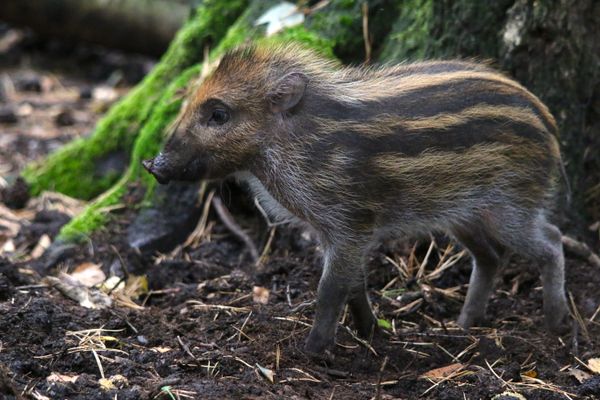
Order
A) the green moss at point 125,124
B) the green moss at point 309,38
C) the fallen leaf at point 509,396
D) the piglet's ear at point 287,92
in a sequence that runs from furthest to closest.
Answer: the green moss at point 125,124 < the green moss at point 309,38 < the piglet's ear at point 287,92 < the fallen leaf at point 509,396

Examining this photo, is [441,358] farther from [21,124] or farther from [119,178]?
[21,124]

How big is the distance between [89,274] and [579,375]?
3.35m

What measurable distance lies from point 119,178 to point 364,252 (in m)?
3.19

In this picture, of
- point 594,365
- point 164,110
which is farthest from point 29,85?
point 594,365

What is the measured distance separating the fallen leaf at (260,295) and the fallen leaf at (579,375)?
186 cm

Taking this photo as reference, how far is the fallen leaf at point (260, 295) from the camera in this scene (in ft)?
18.4

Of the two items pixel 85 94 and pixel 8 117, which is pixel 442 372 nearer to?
pixel 8 117

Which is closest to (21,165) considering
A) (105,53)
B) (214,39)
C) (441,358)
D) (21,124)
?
(21,124)

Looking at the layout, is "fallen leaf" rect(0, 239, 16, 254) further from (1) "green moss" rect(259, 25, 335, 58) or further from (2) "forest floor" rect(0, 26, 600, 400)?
(1) "green moss" rect(259, 25, 335, 58)

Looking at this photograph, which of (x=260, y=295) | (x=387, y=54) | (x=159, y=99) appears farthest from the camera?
(x=159, y=99)

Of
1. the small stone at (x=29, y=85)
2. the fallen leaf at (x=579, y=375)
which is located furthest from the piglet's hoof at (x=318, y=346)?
the small stone at (x=29, y=85)

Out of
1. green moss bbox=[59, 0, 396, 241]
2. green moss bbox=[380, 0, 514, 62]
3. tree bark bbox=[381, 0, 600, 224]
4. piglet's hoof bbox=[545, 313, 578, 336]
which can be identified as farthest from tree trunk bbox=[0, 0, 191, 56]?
piglet's hoof bbox=[545, 313, 578, 336]

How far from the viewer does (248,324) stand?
513 centimetres

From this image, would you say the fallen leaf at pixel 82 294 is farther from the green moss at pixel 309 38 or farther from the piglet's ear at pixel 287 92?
the green moss at pixel 309 38
